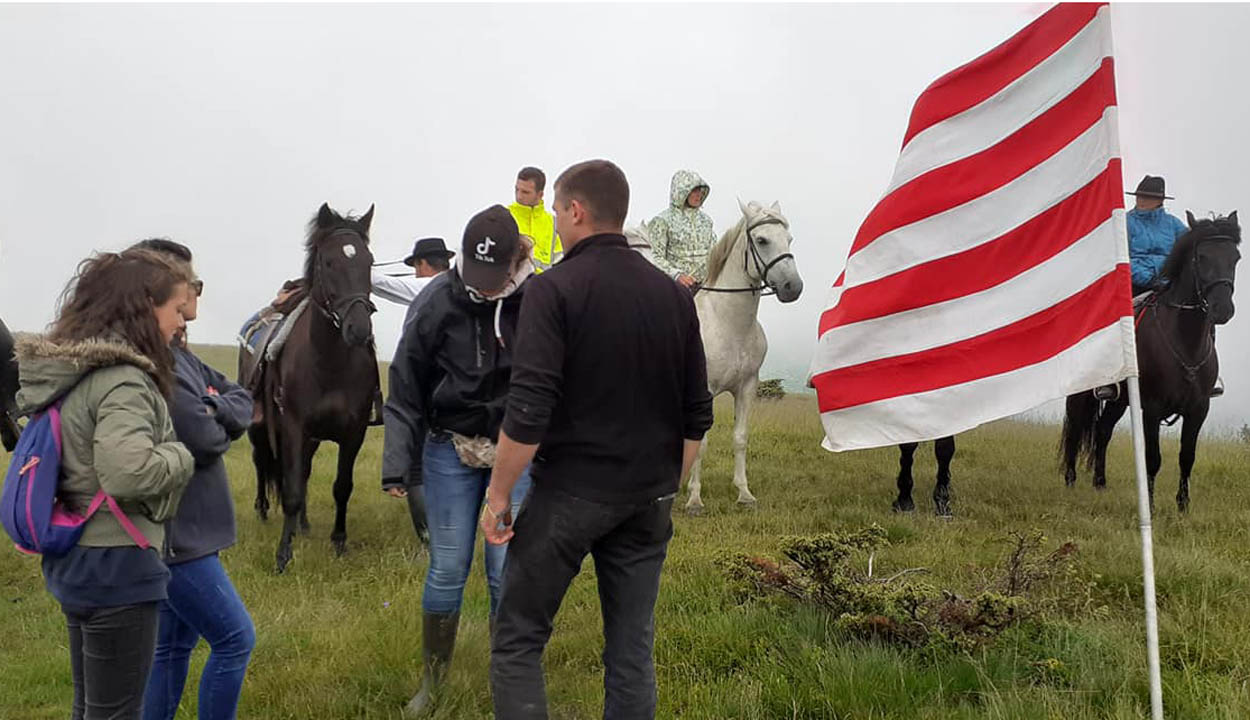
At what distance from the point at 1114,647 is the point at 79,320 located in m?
4.77

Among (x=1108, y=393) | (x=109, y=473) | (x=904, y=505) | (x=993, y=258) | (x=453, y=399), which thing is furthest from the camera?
(x=1108, y=393)

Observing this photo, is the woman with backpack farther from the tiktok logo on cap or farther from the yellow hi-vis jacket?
the yellow hi-vis jacket

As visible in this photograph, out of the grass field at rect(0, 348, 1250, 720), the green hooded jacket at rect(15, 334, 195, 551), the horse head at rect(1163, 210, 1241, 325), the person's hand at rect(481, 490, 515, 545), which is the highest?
the horse head at rect(1163, 210, 1241, 325)

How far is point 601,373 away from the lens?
2.85m

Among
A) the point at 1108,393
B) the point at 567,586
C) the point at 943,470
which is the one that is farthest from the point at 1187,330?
the point at 567,586

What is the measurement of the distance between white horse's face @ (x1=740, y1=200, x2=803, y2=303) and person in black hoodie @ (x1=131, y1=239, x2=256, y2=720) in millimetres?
5993

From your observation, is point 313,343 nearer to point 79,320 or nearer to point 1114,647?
point 79,320

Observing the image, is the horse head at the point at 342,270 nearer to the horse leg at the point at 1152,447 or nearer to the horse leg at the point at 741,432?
the horse leg at the point at 741,432

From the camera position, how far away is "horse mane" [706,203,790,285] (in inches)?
345

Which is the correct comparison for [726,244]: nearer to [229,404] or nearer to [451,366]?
[451,366]

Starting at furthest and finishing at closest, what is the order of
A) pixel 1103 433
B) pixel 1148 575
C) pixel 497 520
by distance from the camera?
pixel 1103 433
pixel 1148 575
pixel 497 520

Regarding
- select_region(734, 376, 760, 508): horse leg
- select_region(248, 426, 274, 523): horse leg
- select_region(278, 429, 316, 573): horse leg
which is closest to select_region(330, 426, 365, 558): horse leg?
select_region(278, 429, 316, 573): horse leg

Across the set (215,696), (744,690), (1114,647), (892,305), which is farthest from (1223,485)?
(215,696)

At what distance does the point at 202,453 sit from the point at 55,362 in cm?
66
